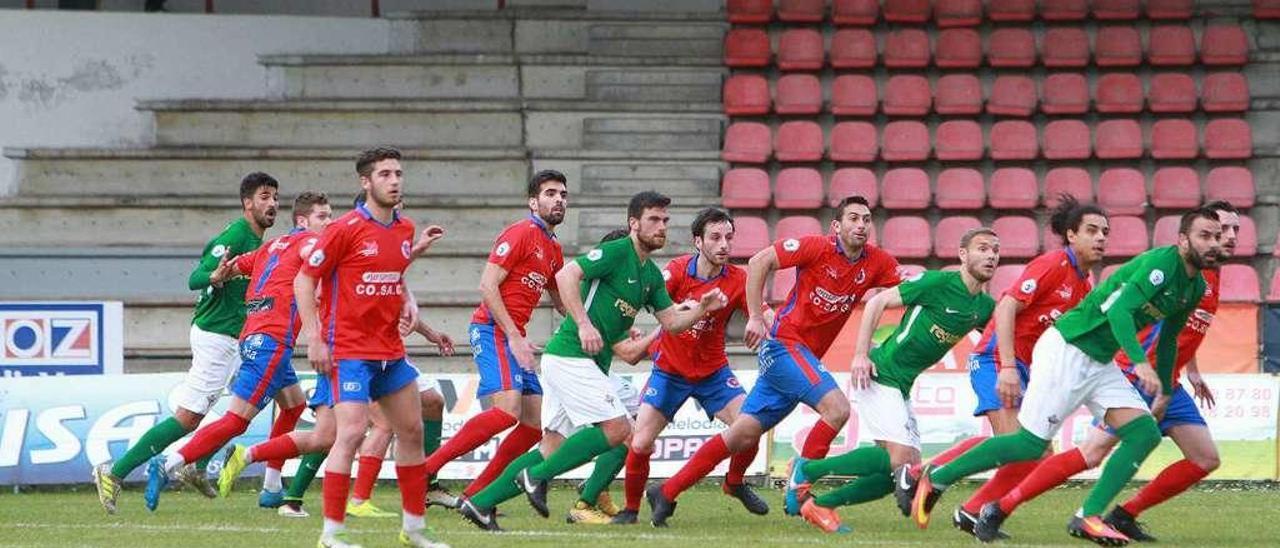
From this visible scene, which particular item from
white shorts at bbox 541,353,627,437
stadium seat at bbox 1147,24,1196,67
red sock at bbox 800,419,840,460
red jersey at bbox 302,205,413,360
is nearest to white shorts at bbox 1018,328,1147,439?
red sock at bbox 800,419,840,460

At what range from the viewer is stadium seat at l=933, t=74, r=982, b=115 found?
20875 millimetres

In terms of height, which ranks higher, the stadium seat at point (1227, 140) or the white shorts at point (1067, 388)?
the stadium seat at point (1227, 140)

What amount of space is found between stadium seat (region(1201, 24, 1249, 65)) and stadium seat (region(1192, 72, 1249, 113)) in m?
0.20

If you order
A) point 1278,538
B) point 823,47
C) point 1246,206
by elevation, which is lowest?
point 1278,538

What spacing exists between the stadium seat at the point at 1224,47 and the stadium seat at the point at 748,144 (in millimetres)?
4825

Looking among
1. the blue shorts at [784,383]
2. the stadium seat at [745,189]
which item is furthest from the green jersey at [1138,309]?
the stadium seat at [745,189]

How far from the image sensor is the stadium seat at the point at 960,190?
1989 cm

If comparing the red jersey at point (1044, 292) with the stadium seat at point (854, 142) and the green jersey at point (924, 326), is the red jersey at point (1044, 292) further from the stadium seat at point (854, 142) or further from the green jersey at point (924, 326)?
the stadium seat at point (854, 142)

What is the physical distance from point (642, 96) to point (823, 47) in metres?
2.05

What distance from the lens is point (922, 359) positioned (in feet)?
37.5

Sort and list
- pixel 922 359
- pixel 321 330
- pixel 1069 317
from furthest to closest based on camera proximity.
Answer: pixel 922 359, pixel 1069 317, pixel 321 330

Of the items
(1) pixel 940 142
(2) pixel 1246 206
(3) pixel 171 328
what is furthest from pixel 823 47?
(3) pixel 171 328

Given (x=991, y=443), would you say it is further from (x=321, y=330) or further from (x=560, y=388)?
(x=321, y=330)

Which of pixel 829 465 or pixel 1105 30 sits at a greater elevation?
pixel 1105 30
